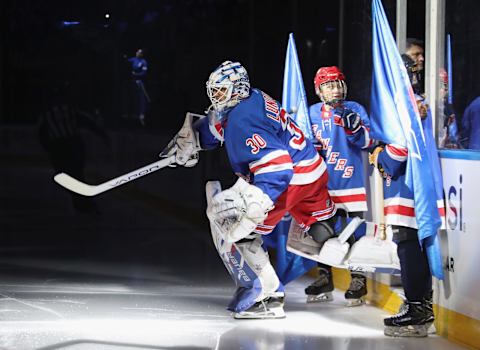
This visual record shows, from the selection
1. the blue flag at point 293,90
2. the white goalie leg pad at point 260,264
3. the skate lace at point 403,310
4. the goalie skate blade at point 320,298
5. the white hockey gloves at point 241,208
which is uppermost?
the blue flag at point 293,90

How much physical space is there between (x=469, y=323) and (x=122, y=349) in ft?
4.18

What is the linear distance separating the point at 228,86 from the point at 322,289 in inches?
50.4

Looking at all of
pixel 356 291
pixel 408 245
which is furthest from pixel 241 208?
pixel 356 291

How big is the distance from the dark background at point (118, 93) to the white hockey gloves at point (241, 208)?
248 centimetres

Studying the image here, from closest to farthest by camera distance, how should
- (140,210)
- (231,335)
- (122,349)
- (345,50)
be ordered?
(122,349), (231,335), (345,50), (140,210)

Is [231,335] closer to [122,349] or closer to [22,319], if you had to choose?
[122,349]

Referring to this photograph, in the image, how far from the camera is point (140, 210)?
32.7 feet

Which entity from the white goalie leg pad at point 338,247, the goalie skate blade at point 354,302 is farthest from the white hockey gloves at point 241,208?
the goalie skate blade at point 354,302

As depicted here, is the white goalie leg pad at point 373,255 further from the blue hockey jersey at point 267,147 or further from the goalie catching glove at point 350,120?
the goalie catching glove at point 350,120

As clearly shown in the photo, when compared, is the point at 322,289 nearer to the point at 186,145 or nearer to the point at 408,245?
the point at 186,145

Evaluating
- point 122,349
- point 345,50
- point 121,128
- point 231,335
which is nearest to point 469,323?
point 231,335

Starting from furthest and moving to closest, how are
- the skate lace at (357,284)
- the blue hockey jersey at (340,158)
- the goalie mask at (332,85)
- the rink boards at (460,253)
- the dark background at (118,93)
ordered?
the dark background at (118,93), the skate lace at (357,284), the blue hockey jersey at (340,158), the goalie mask at (332,85), the rink boards at (460,253)

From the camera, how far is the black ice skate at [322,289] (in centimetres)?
584

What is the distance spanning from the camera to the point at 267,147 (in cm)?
490
